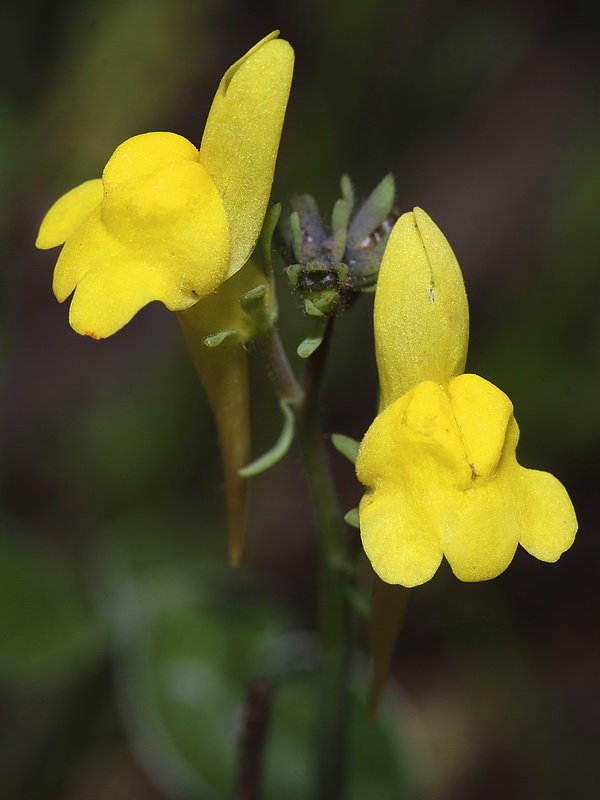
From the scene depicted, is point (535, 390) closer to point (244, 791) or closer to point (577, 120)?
point (577, 120)

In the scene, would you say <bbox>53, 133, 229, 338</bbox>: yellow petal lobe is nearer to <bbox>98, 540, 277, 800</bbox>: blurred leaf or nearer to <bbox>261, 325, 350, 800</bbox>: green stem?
<bbox>261, 325, 350, 800</bbox>: green stem

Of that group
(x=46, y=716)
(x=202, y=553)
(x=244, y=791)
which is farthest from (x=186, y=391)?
(x=244, y=791)

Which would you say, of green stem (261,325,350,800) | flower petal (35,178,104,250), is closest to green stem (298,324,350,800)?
green stem (261,325,350,800)

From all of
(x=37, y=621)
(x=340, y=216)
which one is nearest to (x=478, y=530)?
(x=340, y=216)

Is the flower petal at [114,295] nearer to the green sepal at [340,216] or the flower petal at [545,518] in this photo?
the green sepal at [340,216]

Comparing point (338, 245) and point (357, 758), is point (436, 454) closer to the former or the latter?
point (338, 245)

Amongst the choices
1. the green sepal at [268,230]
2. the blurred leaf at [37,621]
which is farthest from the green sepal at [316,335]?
the blurred leaf at [37,621]
